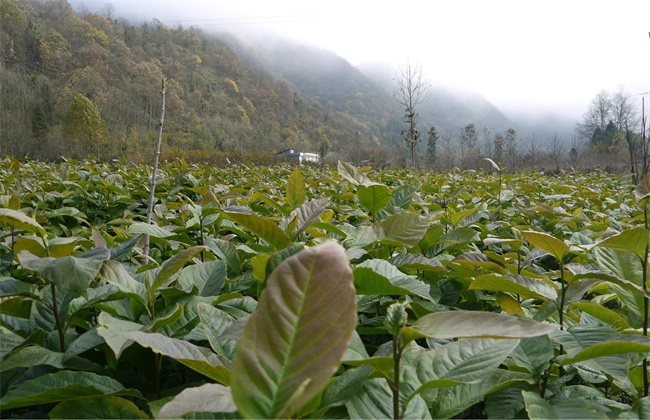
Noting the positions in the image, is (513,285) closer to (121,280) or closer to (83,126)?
(121,280)

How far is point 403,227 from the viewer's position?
1.12 m

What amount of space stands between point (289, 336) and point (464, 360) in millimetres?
416

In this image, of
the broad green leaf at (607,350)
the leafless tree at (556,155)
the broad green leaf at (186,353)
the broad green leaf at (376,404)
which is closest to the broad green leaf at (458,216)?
the broad green leaf at (607,350)

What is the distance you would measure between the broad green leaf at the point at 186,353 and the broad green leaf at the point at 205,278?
1.08 feet

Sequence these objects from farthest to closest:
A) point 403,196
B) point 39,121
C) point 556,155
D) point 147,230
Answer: point 39,121 < point 556,155 < point 403,196 < point 147,230

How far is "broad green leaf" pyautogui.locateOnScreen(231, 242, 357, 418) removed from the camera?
1.11 ft

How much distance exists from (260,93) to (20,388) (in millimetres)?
88393

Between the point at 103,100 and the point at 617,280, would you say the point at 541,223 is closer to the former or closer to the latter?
the point at 617,280

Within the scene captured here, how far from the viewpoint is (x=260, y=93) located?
84.4 m

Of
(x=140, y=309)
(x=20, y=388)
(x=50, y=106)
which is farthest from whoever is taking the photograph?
(x=50, y=106)

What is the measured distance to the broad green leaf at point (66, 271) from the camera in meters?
0.65

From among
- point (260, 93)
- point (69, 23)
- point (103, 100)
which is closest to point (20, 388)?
point (103, 100)

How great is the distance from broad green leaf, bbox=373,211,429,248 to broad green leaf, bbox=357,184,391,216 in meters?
0.25

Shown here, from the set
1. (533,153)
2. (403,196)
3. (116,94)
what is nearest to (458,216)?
(403,196)
